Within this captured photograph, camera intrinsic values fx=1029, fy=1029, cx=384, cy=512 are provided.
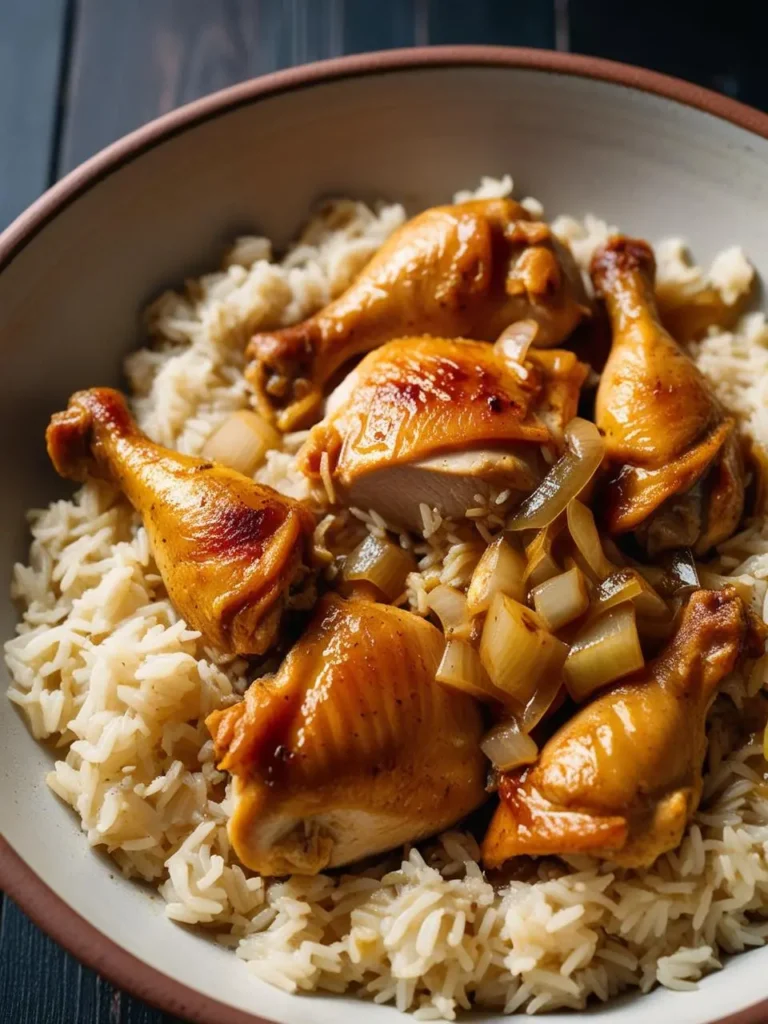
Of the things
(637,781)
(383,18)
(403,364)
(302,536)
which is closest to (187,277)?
(403,364)

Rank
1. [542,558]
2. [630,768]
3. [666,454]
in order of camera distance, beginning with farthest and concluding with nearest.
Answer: [666,454] → [542,558] → [630,768]

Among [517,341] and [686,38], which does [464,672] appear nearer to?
[517,341]

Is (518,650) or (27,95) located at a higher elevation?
(27,95)

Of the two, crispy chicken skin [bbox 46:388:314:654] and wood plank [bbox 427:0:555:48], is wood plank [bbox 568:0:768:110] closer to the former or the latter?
wood plank [bbox 427:0:555:48]

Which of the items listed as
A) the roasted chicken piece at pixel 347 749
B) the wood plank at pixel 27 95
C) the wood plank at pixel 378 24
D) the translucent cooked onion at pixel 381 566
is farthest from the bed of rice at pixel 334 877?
the wood plank at pixel 378 24

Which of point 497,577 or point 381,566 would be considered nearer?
point 497,577

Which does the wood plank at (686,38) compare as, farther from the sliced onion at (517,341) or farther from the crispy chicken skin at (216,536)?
the crispy chicken skin at (216,536)

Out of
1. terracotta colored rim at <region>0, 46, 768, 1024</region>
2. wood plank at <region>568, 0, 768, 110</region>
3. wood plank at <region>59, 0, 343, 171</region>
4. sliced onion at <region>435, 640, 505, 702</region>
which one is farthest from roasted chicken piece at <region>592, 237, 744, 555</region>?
wood plank at <region>59, 0, 343, 171</region>

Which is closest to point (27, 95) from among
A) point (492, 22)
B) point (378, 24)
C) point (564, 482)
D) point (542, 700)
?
point (378, 24)
